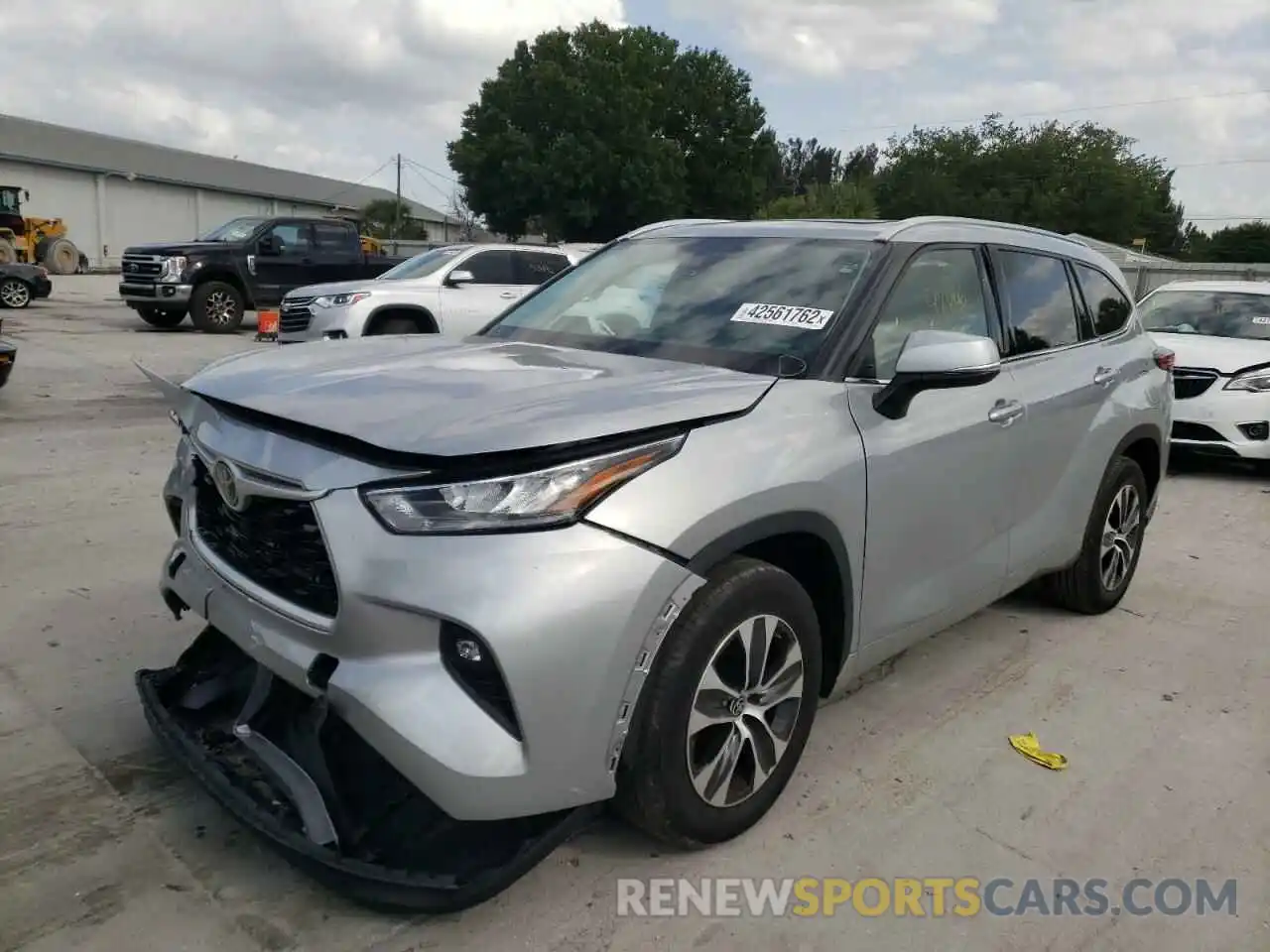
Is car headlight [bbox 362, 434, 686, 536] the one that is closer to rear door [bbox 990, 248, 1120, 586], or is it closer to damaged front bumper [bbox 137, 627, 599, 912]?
damaged front bumper [bbox 137, 627, 599, 912]

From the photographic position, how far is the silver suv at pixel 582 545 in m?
2.20

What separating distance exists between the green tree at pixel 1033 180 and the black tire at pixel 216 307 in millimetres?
45758

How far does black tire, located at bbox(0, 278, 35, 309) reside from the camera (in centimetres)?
1909

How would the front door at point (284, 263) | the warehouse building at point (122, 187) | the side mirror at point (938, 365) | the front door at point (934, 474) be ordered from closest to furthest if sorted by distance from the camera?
the side mirror at point (938, 365) < the front door at point (934, 474) < the front door at point (284, 263) < the warehouse building at point (122, 187)

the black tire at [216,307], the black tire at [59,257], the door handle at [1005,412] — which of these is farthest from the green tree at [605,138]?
the door handle at [1005,412]

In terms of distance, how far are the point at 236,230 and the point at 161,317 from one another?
2.06 metres

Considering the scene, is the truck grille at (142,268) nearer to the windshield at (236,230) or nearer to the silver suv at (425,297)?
the windshield at (236,230)

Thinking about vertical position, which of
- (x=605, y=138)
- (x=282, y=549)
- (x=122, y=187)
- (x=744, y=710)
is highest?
(x=605, y=138)

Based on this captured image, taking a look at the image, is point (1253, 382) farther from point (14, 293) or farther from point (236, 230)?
point (14, 293)

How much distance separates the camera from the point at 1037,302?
416 centimetres

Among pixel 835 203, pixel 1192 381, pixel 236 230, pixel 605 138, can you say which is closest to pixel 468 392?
pixel 1192 381

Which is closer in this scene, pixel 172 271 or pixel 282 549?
pixel 282 549

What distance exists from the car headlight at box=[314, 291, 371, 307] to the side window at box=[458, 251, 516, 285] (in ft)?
4.32

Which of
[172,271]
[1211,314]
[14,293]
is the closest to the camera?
[1211,314]
